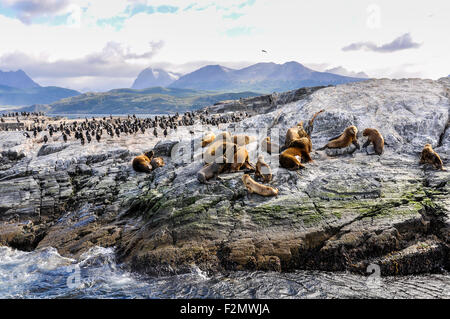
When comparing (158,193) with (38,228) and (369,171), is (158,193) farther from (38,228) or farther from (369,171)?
(369,171)

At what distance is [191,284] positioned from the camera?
770 centimetres

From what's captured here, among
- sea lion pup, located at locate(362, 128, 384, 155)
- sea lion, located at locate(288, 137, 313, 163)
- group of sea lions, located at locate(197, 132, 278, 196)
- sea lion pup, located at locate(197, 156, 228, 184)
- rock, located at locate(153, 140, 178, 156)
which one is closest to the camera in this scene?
group of sea lions, located at locate(197, 132, 278, 196)

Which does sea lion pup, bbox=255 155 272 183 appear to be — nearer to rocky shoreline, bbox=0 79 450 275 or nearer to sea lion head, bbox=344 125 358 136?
rocky shoreline, bbox=0 79 450 275

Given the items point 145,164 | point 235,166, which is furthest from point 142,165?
point 235,166

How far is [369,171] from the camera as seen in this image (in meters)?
10.0

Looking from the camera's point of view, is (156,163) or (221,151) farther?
(156,163)

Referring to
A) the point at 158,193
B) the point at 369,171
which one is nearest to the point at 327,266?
the point at 369,171

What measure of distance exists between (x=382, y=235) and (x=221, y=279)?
428cm

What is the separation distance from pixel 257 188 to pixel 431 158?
5885 millimetres

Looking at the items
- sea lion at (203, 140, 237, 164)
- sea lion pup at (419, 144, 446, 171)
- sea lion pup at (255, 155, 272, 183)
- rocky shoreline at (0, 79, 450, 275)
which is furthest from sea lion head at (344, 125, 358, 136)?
sea lion at (203, 140, 237, 164)

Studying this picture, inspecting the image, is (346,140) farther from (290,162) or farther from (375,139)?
(290,162)

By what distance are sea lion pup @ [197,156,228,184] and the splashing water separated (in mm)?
3364

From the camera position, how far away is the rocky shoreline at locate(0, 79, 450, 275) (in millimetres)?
7957
